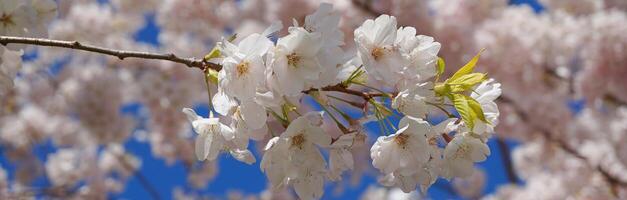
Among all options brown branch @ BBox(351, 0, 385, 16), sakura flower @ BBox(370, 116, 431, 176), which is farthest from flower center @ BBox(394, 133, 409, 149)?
brown branch @ BBox(351, 0, 385, 16)

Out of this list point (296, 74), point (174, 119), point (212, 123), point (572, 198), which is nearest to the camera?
point (296, 74)

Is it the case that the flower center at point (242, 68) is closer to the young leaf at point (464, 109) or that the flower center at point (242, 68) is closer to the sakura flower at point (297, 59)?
the sakura flower at point (297, 59)

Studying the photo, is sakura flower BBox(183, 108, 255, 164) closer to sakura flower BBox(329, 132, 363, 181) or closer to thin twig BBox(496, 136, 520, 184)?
sakura flower BBox(329, 132, 363, 181)

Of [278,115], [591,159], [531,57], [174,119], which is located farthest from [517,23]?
[278,115]

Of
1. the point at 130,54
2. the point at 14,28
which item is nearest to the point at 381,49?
the point at 130,54

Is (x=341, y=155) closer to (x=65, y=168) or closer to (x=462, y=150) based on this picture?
(x=462, y=150)

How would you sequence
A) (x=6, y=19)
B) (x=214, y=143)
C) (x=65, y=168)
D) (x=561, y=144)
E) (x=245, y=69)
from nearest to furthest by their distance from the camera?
(x=245, y=69), (x=214, y=143), (x=6, y=19), (x=561, y=144), (x=65, y=168)

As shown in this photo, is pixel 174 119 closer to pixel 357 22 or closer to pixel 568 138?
pixel 357 22
